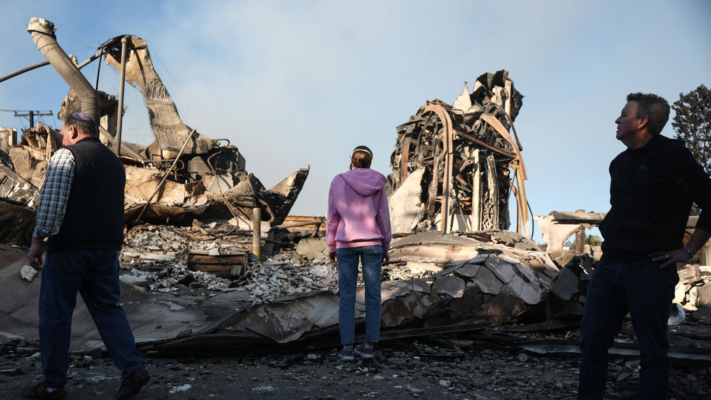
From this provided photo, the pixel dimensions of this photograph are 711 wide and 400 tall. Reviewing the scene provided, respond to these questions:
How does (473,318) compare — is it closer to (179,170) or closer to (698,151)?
(179,170)

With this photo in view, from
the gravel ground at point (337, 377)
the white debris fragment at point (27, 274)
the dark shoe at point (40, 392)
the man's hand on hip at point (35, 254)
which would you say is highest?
the man's hand on hip at point (35, 254)

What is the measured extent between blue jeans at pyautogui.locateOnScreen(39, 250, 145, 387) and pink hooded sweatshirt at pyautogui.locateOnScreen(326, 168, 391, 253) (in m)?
1.75

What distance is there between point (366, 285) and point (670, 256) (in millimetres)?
2279

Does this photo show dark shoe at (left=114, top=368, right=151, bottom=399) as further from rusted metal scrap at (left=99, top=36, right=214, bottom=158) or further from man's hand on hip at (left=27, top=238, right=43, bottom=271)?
rusted metal scrap at (left=99, top=36, right=214, bottom=158)

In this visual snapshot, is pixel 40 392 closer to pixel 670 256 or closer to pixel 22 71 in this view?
pixel 670 256

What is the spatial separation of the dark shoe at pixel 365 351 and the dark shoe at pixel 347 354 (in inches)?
3.2

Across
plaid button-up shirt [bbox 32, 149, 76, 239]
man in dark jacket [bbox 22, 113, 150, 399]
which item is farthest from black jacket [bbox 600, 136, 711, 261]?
plaid button-up shirt [bbox 32, 149, 76, 239]

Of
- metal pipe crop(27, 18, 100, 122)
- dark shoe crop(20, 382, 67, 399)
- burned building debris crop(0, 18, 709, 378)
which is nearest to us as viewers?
dark shoe crop(20, 382, 67, 399)

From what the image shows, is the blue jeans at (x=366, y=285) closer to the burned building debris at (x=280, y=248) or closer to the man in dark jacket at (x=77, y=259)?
the burned building debris at (x=280, y=248)

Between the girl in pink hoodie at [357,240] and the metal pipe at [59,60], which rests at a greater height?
the metal pipe at [59,60]

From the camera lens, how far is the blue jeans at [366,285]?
3.82 m

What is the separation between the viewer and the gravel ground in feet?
9.28

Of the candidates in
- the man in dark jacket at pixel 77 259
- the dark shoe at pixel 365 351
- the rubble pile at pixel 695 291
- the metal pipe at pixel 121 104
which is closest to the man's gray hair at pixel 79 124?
the man in dark jacket at pixel 77 259

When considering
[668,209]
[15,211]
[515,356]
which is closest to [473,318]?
[515,356]
